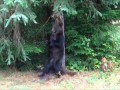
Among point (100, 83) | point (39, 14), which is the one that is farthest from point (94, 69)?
point (39, 14)

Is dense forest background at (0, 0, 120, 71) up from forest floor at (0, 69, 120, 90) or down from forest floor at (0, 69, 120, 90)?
up

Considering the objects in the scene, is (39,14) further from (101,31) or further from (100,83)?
(100,83)

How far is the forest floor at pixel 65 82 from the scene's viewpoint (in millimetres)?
8461

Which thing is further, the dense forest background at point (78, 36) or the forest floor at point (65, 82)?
the dense forest background at point (78, 36)

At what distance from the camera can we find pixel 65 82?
29.0 feet

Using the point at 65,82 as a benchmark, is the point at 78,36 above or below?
above

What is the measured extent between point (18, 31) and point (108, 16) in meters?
3.17

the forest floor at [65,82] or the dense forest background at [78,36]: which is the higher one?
the dense forest background at [78,36]

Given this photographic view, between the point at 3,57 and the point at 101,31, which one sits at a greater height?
the point at 101,31

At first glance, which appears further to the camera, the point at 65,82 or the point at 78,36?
the point at 78,36

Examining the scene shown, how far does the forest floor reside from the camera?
333 inches

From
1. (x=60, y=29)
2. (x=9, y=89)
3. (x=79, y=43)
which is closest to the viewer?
(x=9, y=89)

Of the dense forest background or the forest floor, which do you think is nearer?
the forest floor

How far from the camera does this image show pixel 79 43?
10219mm
